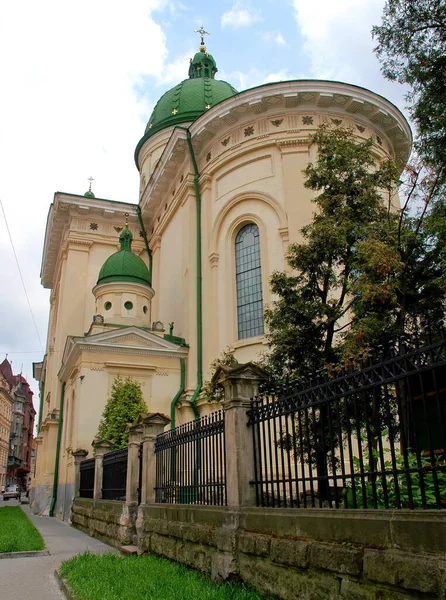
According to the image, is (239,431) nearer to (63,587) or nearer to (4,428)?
(63,587)

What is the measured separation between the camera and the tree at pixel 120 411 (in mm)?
18547

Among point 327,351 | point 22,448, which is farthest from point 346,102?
point 22,448

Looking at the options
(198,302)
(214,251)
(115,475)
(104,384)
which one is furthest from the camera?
(214,251)

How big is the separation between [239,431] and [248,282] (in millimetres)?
13304

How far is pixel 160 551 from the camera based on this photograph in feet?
30.6

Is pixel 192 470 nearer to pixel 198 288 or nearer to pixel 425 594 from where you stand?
pixel 425 594

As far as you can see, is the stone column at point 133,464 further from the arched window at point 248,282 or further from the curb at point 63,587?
the arched window at point 248,282

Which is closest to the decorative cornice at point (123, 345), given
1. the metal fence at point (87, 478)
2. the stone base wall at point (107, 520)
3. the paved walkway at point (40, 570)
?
the metal fence at point (87, 478)

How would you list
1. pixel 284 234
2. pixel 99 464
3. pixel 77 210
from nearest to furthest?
pixel 99 464, pixel 284 234, pixel 77 210

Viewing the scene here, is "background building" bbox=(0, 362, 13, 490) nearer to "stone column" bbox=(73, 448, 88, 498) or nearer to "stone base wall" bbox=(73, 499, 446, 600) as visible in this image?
"stone column" bbox=(73, 448, 88, 498)

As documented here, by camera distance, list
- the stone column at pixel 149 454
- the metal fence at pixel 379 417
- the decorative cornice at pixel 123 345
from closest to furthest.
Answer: the metal fence at pixel 379 417 → the stone column at pixel 149 454 → the decorative cornice at pixel 123 345

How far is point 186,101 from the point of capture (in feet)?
102

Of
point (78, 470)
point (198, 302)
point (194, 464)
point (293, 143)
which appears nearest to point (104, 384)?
point (78, 470)

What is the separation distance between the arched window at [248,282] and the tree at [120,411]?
4.26 metres
